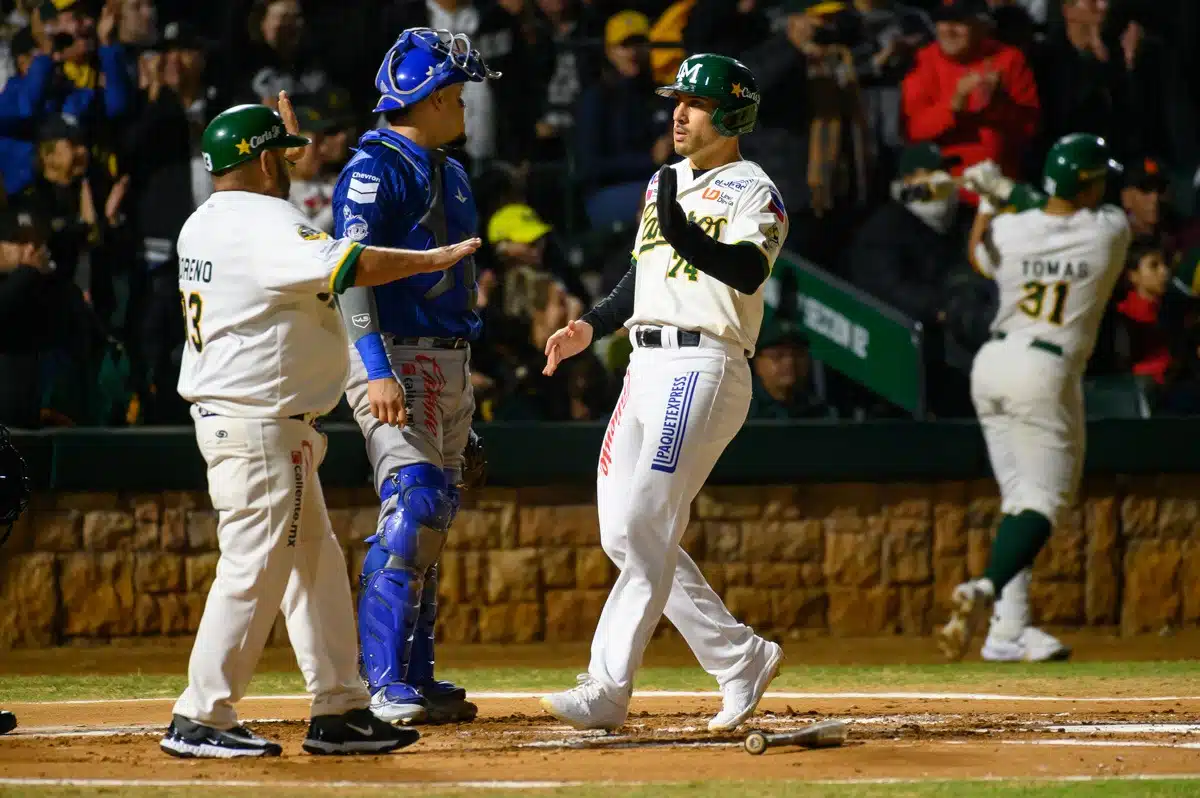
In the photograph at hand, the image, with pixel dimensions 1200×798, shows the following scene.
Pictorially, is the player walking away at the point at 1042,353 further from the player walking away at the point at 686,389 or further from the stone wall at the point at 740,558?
Answer: the player walking away at the point at 686,389

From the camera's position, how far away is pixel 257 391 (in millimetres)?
5051

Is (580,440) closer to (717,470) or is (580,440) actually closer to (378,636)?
(717,470)

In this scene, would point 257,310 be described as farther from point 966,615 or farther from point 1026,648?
point 1026,648

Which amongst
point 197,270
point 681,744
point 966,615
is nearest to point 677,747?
point 681,744

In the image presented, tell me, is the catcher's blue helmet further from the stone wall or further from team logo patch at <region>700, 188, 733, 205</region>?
the stone wall

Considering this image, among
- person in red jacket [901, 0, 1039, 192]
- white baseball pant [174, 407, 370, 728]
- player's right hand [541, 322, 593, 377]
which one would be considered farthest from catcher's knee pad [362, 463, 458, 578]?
person in red jacket [901, 0, 1039, 192]

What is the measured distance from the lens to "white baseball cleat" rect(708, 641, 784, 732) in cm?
566

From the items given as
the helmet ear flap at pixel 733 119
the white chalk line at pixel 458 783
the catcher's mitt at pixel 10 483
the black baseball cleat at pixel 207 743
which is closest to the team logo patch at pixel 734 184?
the helmet ear flap at pixel 733 119

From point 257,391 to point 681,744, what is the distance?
62.4 inches

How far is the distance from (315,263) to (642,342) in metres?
1.06

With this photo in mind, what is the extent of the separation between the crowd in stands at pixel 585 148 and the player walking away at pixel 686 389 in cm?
404

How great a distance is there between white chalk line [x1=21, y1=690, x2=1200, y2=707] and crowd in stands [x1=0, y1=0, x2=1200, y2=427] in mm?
2548

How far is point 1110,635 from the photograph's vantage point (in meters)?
9.54

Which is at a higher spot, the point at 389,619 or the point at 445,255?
the point at 445,255
